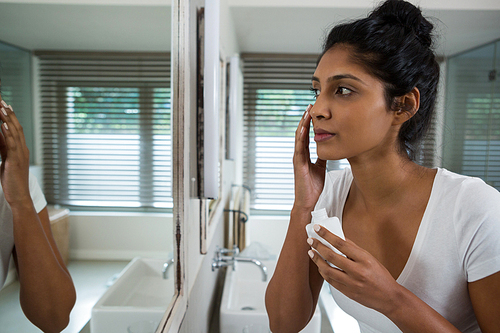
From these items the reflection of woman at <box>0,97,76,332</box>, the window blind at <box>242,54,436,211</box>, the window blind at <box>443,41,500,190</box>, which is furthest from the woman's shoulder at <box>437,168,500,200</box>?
the window blind at <box>242,54,436,211</box>

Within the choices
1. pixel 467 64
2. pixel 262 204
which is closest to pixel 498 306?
pixel 262 204

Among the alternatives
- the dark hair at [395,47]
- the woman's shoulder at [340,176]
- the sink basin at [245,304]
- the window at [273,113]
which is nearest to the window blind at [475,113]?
the window at [273,113]

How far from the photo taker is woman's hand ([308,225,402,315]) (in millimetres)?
524

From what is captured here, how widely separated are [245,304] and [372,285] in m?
1.14

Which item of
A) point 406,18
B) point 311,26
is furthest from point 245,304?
point 311,26

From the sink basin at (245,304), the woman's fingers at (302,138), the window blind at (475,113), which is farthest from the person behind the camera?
the window blind at (475,113)

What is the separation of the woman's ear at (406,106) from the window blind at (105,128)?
0.44m

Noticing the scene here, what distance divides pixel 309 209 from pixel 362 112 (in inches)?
10.2

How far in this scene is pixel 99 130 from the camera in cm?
37

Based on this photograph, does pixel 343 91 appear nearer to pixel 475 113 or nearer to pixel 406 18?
pixel 406 18

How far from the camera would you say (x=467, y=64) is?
8.77 feet

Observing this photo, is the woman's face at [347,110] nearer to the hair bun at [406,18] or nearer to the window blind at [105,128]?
the hair bun at [406,18]

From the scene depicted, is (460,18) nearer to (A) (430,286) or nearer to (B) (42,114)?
(A) (430,286)

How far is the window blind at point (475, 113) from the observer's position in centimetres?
256
